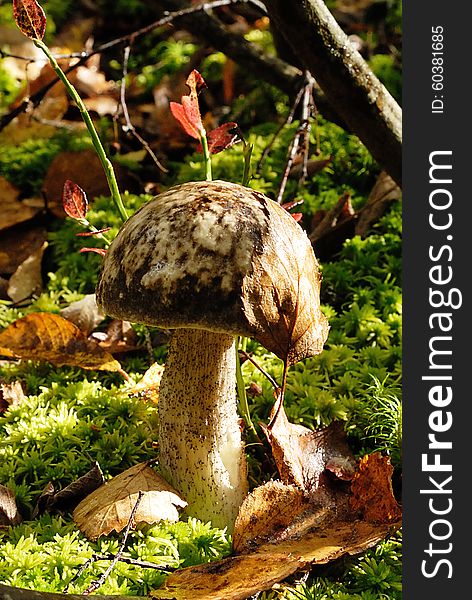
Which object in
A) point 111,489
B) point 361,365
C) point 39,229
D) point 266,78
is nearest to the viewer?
point 111,489

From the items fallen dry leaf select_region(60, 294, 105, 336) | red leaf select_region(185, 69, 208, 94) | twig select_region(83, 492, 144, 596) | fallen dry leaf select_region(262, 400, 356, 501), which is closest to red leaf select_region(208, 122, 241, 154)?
red leaf select_region(185, 69, 208, 94)

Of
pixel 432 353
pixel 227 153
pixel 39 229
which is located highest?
pixel 227 153

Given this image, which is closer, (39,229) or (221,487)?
(221,487)

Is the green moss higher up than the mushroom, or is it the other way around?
the green moss

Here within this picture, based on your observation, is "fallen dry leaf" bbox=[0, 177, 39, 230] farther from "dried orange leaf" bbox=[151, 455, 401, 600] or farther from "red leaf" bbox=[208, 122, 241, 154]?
"dried orange leaf" bbox=[151, 455, 401, 600]

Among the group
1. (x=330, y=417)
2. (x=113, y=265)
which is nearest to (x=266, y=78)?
(x=330, y=417)

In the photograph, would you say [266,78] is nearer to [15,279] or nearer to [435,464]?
[15,279]
